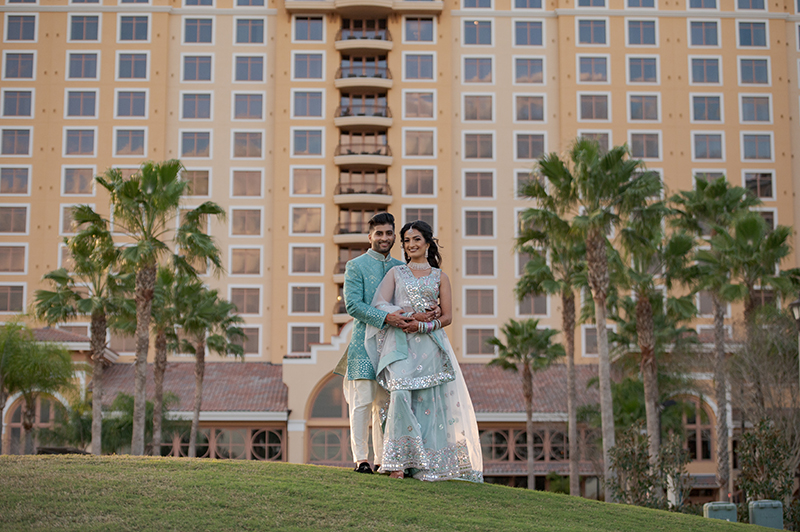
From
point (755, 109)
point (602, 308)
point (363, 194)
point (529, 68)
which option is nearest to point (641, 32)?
point (529, 68)

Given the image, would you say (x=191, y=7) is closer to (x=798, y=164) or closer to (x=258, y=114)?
(x=258, y=114)

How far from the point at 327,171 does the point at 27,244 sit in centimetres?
1890

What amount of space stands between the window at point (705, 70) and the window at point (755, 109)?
238 cm

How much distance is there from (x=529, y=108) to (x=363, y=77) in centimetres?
1076

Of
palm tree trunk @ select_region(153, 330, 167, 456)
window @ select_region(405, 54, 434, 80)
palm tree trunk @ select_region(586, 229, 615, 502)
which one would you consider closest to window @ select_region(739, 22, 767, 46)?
window @ select_region(405, 54, 434, 80)

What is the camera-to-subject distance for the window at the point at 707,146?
55906 millimetres

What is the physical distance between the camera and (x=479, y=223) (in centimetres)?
5506

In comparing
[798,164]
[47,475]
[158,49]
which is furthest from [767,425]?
[158,49]

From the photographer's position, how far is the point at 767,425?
23422mm

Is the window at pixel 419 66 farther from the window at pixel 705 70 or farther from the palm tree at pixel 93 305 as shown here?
the palm tree at pixel 93 305

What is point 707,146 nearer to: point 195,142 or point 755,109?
point 755,109

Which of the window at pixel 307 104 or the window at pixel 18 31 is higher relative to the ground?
the window at pixel 18 31

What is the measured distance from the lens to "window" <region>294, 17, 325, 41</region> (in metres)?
55.8

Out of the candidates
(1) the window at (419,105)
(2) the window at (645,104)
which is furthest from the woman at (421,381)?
(2) the window at (645,104)
